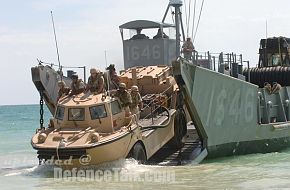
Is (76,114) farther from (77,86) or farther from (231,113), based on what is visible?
(231,113)

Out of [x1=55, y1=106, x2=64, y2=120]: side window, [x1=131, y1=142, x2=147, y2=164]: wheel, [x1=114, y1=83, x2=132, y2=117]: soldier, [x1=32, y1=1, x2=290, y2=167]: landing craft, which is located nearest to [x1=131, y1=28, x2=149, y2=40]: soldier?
[x1=32, y1=1, x2=290, y2=167]: landing craft

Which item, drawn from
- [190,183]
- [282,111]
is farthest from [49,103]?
[282,111]

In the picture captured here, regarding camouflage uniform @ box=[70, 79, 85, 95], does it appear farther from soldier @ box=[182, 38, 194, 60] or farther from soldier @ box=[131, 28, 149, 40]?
soldier @ box=[131, 28, 149, 40]

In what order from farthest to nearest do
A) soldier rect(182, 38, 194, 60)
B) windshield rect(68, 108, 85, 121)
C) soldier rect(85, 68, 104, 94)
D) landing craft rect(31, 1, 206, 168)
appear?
soldier rect(182, 38, 194, 60) → soldier rect(85, 68, 104, 94) → windshield rect(68, 108, 85, 121) → landing craft rect(31, 1, 206, 168)

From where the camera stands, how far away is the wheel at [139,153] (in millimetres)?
15222

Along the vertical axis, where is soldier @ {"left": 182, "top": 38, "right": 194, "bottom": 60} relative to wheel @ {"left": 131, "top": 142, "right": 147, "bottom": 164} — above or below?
above

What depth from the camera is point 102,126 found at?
1537 cm

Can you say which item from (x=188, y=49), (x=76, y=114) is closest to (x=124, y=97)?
(x=76, y=114)

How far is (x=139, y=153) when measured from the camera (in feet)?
50.7

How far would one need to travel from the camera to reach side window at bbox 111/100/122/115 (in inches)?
617

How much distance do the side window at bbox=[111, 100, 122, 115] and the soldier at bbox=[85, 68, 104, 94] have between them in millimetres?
640

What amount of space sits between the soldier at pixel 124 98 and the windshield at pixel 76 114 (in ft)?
3.68

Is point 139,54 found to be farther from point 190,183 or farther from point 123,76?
point 190,183

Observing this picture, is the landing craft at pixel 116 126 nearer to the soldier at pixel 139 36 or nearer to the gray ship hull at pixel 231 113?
the gray ship hull at pixel 231 113
